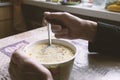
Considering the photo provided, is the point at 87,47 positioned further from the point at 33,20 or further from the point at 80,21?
the point at 33,20

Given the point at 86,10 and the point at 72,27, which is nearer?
the point at 72,27

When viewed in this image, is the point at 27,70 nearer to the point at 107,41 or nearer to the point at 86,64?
the point at 86,64

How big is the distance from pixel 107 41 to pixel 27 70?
16.1 inches

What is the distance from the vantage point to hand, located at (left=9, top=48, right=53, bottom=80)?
435 mm

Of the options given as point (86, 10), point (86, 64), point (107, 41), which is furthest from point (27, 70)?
point (86, 10)

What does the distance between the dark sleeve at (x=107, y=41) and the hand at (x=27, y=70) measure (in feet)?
1.18

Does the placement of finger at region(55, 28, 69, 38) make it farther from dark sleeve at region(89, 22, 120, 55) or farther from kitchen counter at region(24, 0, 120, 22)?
kitchen counter at region(24, 0, 120, 22)

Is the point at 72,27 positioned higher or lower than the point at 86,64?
higher

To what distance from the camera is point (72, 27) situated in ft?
2.69

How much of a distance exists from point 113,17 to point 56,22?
27.9 inches

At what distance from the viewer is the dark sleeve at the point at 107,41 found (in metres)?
0.75

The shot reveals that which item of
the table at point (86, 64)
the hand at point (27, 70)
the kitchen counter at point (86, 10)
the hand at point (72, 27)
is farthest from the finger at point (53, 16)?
the kitchen counter at point (86, 10)

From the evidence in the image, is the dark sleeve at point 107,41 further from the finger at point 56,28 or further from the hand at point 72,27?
the finger at point 56,28

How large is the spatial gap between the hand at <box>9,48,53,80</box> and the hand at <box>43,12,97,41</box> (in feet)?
1.05
